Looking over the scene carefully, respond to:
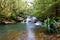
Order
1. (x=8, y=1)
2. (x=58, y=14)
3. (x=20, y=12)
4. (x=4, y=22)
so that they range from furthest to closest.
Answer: (x=20, y=12)
(x=8, y=1)
(x=4, y=22)
(x=58, y=14)

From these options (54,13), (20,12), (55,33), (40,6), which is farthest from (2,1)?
(55,33)

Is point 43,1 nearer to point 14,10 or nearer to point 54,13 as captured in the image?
point 54,13

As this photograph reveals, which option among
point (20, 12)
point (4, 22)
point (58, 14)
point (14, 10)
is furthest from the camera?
point (20, 12)

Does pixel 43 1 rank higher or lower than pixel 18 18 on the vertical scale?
higher

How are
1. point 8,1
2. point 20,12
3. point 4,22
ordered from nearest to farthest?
point 4,22 → point 8,1 → point 20,12

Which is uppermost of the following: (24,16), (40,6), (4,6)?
(40,6)

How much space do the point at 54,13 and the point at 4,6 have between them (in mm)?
10471

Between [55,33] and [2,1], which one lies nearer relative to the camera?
[55,33]

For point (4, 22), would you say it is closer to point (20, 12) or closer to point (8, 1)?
point (8, 1)

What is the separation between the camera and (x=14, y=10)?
21703 mm

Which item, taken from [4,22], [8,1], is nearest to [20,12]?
[8,1]

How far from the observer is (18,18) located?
2122 centimetres

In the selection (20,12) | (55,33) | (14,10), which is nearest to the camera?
(55,33)

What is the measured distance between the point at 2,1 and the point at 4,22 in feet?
9.68
